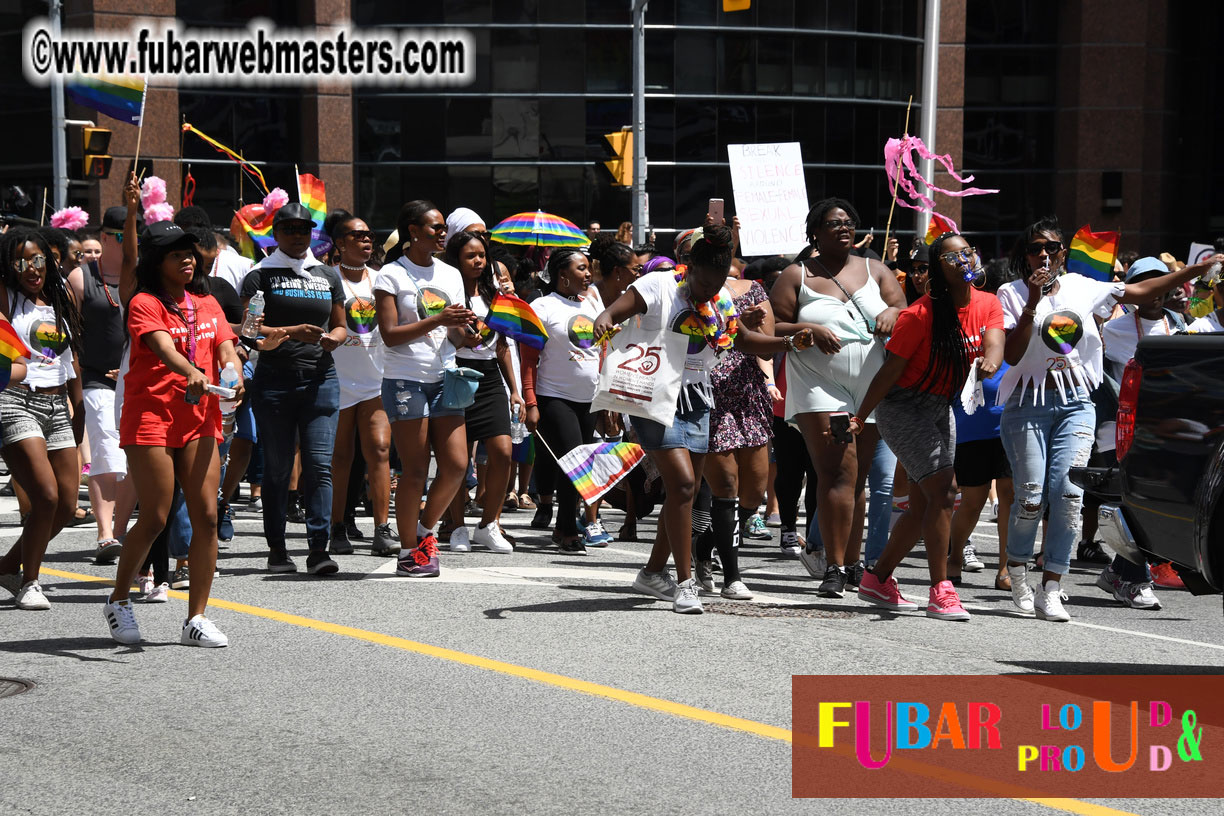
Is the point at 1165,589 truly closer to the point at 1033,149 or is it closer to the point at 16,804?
the point at 16,804

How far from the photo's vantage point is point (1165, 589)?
979cm

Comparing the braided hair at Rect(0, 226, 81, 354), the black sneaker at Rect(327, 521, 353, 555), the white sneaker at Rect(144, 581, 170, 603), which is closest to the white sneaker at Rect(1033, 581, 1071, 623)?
the black sneaker at Rect(327, 521, 353, 555)

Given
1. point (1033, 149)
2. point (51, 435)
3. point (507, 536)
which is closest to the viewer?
point (51, 435)

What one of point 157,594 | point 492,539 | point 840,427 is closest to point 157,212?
point 492,539

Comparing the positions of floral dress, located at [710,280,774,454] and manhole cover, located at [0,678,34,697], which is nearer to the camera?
manhole cover, located at [0,678,34,697]

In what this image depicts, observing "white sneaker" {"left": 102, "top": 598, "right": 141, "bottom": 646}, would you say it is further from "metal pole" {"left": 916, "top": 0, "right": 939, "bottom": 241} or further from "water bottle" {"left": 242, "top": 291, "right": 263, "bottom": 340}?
"metal pole" {"left": 916, "top": 0, "right": 939, "bottom": 241}

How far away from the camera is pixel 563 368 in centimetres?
1116

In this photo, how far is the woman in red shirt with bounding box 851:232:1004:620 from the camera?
26.3 feet

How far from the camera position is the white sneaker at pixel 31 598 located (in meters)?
8.14

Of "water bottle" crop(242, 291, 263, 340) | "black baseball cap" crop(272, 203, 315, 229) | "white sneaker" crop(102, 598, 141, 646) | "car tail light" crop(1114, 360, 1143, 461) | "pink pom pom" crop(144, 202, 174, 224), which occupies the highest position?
"pink pom pom" crop(144, 202, 174, 224)

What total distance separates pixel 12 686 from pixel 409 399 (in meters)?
3.21

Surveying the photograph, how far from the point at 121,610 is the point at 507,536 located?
14.4 feet

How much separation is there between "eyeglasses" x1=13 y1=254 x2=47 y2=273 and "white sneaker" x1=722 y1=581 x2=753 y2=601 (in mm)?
3973

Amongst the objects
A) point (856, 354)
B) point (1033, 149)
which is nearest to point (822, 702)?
point (856, 354)
